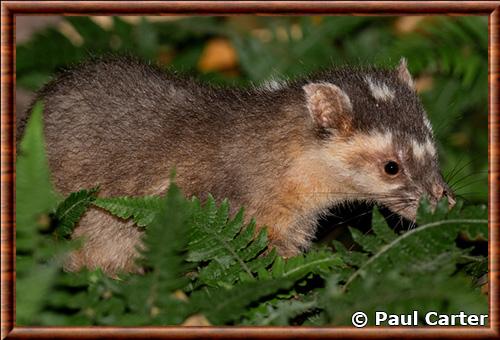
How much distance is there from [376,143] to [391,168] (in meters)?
0.27

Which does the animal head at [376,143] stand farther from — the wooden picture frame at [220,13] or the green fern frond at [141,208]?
the green fern frond at [141,208]

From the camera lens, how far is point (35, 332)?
477 centimetres

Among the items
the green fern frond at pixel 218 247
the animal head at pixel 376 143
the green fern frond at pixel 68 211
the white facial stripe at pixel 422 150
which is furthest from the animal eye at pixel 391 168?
the green fern frond at pixel 68 211

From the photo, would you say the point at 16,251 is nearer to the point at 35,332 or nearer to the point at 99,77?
the point at 35,332

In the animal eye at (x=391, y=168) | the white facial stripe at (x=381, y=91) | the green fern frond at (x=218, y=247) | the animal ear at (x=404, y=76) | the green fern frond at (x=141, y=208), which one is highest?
the animal ear at (x=404, y=76)

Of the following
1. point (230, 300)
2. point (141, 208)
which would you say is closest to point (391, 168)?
point (141, 208)

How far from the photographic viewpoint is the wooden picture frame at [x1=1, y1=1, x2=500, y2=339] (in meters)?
4.85

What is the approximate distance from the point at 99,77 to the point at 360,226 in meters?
3.17

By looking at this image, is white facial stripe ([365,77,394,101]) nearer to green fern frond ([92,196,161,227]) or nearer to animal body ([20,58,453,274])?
animal body ([20,58,453,274])

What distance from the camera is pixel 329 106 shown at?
7.24 meters

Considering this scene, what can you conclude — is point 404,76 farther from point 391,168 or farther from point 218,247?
point 218,247

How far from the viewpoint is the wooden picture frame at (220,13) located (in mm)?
4852

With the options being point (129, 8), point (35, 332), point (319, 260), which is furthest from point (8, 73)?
point (319, 260)

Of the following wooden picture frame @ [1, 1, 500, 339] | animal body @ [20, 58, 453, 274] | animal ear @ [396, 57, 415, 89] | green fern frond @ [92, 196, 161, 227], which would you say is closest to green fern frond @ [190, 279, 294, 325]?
wooden picture frame @ [1, 1, 500, 339]
